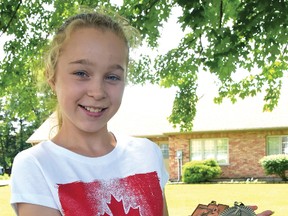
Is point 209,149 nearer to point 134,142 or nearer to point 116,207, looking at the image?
point 134,142

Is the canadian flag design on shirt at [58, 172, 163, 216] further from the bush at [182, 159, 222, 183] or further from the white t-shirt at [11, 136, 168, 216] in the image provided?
the bush at [182, 159, 222, 183]

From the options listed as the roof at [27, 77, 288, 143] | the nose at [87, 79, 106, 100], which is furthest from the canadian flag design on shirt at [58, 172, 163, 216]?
the roof at [27, 77, 288, 143]

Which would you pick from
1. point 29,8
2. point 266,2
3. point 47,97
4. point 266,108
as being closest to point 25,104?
point 29,8

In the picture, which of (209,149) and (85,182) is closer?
(85,182)

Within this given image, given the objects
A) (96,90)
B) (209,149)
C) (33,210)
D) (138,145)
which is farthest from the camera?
(209,149)

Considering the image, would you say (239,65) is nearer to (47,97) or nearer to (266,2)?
(266,2)

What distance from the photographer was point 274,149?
25.9 meters

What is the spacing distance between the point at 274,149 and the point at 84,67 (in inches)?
987

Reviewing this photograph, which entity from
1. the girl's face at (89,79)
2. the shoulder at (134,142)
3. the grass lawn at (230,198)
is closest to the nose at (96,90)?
the girl's face at (89,79)

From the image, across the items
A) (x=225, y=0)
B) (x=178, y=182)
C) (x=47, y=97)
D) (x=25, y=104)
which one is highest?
(x=225, y=0)

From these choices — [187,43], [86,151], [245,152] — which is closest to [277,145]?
[245,152]

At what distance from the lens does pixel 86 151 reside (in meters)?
1.80

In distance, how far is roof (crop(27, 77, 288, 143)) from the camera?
1042 inches

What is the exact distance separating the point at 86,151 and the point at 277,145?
82.3 feet
